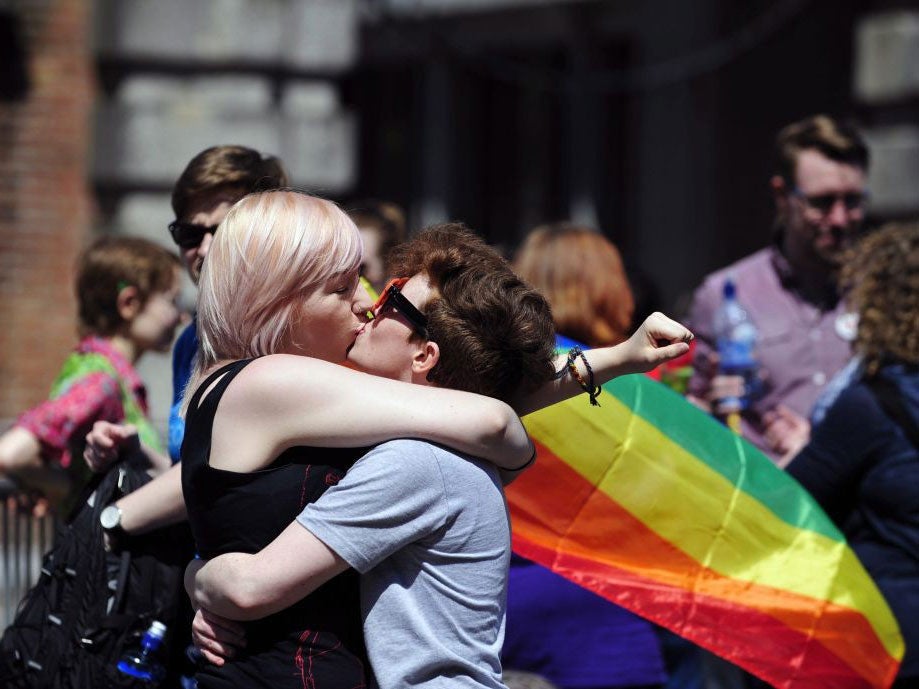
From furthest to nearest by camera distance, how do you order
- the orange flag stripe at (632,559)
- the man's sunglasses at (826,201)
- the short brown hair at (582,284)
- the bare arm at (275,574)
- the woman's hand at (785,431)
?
the man's sunglasses at (826,201)
the woman's hand at (785,431)
the short brown hair at (582,284)
the orange flag stripe at (632,559)
the bare arm at (275,574)

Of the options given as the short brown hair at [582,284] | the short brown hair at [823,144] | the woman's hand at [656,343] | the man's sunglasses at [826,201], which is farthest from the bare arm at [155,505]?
the short brown hair at [823,144]

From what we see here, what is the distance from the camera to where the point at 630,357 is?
2607mm

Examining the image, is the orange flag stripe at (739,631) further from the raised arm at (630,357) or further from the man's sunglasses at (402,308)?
the man's sunglasses at (402,308)

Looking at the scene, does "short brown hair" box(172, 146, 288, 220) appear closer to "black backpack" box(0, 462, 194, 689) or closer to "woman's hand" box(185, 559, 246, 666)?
"black backpack" box(0, 462, 194, 689)

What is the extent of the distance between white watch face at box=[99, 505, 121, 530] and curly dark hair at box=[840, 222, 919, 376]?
2.02 meters

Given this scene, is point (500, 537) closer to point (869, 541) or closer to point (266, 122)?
point (869, 541)

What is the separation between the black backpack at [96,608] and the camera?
9.64 ft

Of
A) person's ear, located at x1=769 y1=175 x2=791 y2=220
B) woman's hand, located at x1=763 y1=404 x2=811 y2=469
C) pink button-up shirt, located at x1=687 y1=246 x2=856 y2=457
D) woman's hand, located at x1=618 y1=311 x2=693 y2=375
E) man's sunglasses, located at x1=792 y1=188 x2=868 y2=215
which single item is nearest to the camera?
woman's hand, located at x1=618 y1=311 x2=693 y2=375

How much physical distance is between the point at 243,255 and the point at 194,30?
198 inches

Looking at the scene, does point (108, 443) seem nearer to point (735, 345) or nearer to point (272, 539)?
point (272, 539)

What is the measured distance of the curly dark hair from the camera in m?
3.61

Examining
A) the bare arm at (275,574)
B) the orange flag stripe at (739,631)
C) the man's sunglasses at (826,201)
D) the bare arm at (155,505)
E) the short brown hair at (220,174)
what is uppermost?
the short brown hair at (220,174)

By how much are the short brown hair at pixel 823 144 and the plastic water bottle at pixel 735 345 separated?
493 mm

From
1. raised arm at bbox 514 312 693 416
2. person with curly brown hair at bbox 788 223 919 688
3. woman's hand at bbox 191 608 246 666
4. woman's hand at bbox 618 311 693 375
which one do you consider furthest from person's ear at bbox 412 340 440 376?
person with curly brown hair at bbox 788 223 919 688
